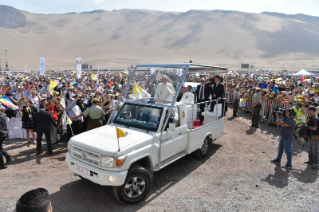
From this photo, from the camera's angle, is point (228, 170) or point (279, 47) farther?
point (279, 47)

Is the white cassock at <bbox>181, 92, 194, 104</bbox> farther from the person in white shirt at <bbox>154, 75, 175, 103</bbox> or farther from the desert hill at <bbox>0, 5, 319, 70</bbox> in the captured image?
the desert hill at <bbox>0, 5, 319, 70</bbox>

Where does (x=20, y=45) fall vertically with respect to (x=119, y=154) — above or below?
above

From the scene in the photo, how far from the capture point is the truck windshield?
226 inches

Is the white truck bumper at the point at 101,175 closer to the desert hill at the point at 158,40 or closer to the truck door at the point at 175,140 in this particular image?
the truck door at the point at 175,140

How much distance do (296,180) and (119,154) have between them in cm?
484

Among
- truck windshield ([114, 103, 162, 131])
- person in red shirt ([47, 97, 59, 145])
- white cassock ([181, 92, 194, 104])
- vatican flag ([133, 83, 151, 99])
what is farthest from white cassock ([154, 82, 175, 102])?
person in red shirt ([47, 97, 59, 145])

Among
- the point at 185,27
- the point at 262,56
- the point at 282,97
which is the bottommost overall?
the point at 282,97

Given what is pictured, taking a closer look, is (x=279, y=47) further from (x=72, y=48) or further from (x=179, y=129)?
(x=179, y=129)

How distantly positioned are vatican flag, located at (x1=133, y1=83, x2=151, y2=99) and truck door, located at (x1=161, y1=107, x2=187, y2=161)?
4.17ft

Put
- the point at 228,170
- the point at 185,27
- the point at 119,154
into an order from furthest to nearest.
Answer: the point at 185,27 < the point at 228,170 < the point at 119,154

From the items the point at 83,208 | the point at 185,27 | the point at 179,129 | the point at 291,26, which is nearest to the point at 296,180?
the point at 179,129

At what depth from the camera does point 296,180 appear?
625cm

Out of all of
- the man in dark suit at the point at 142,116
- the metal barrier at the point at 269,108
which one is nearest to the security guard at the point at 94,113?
the man in dark suit at the point at 142,116

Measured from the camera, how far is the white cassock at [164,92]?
20.8 ft
